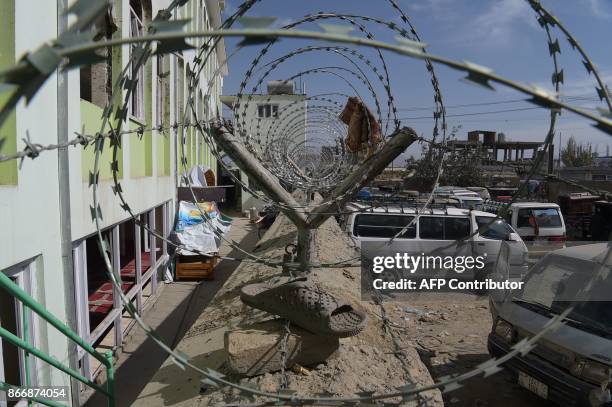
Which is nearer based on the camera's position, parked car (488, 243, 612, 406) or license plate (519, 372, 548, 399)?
parked car (488, 243, 612, 406)

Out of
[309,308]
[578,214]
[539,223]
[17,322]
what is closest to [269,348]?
[309,308]

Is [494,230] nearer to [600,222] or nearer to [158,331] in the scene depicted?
[158,331]

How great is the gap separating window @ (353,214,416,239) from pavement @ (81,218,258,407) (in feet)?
12.5

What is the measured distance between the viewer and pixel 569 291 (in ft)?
18.7

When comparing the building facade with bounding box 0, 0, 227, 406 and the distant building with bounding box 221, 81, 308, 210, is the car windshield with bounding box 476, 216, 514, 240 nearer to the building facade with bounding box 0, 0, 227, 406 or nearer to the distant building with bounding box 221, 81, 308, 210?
the distant building with bounding box 221, 81, 308, 210

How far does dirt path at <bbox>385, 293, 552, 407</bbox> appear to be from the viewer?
5.89 metres

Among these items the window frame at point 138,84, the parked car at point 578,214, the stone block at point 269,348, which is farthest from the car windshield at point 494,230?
the parked car at point 578,214

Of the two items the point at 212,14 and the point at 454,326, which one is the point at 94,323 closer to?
the point at 454,326

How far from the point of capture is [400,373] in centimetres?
386

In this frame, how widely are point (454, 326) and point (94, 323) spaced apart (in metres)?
6.47

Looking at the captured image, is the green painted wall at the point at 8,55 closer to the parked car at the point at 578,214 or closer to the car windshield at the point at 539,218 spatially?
the car windshield at the point at 539,218

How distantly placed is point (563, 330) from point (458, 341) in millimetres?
3062

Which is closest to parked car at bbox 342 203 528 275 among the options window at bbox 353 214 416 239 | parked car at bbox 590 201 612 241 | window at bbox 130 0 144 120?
window at bbox 353 214 416 239

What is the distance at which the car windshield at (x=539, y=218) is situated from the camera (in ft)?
42.2
